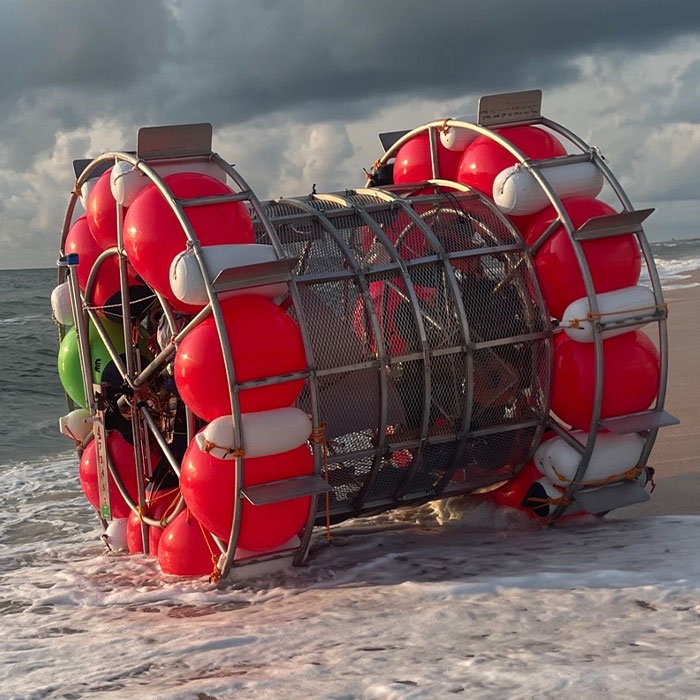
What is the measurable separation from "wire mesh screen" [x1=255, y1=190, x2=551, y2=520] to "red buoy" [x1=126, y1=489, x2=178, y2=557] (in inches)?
59.9

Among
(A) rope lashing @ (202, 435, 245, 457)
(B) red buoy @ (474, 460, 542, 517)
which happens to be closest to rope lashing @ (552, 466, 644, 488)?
(B) red buoy @ (474, 460, 542, 517)

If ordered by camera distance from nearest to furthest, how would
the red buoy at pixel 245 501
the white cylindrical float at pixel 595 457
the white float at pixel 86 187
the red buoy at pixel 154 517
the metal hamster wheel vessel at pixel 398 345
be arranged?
the red buoy at pixel 245 501 < the metal hamster wheel vessel at pixel 398 345 < the white cylindrical float at pixel 595 457 < the red buoy at pixel 154 517 < the white float at pixel 86 187

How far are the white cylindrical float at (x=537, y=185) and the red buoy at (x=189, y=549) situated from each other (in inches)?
133

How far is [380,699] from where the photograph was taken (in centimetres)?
505

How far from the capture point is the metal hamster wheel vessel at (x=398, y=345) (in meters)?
7.42

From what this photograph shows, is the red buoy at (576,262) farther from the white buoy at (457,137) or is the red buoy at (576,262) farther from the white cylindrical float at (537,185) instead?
the white buoy at (457,137)

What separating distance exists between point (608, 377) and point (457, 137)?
102 inches

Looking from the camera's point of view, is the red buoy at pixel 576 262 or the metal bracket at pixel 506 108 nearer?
the red buoy at pixel 576 262

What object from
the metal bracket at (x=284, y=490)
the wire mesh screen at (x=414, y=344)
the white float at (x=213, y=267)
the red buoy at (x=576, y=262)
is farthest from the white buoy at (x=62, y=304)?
the red buoy at (x=576, y=262)

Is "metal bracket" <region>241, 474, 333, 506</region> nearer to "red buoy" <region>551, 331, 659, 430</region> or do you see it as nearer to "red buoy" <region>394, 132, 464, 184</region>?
"red buoy" <region>551, 331, 659, 430</region>

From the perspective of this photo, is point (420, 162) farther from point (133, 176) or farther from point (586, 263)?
point (133, 176)

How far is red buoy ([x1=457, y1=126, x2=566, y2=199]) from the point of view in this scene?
8.59 m

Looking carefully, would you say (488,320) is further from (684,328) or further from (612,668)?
(684,328)

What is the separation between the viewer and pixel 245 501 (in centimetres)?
695
